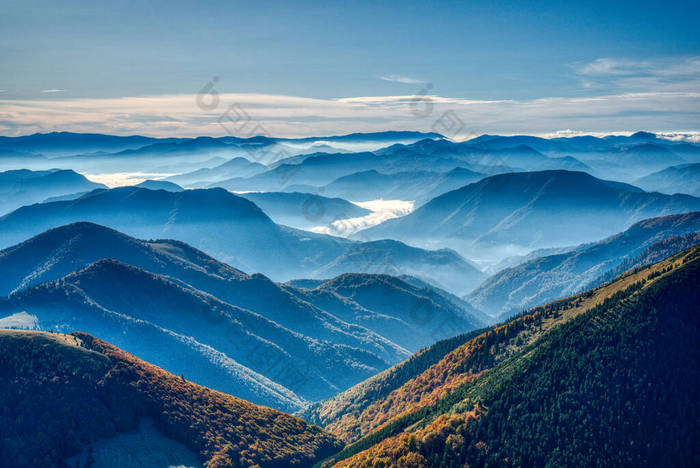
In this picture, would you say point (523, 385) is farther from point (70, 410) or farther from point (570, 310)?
point (70, 410)

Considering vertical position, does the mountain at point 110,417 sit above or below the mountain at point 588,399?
below

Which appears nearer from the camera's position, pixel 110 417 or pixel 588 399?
pixel 588 399

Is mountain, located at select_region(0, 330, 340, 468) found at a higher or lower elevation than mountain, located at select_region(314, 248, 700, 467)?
lower

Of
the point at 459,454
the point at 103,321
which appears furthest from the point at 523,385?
the point at 103,321

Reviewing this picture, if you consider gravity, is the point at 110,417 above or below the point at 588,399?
below

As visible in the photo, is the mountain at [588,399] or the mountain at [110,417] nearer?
the mountain at [588,399]
